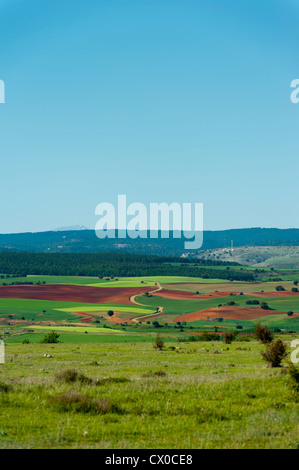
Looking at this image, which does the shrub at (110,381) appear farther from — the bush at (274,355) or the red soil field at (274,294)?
the red soil field at (274,294)

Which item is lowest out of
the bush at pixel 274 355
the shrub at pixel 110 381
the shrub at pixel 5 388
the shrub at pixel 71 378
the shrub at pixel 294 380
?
the bush at pixel 274 355

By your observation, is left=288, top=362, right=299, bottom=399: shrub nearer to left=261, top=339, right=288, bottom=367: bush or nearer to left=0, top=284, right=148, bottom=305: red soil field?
left=261, top=339, right=288, bottom=367: bush

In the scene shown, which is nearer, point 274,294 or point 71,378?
point 71,378

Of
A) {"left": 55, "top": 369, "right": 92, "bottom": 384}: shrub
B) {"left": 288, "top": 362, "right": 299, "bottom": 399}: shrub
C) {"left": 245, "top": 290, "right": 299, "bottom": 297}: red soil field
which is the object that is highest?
{"left": 288, "top": 362, "right": 299, "bottom": 399}: shrub

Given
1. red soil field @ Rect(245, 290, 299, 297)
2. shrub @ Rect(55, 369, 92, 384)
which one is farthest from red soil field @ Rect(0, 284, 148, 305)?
shrub @ Rect(55, 369, 92, 384)

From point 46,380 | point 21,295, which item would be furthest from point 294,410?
point 21,295

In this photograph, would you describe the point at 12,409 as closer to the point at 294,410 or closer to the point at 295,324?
the point at 294,410

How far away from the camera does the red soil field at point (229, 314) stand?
142625 mm

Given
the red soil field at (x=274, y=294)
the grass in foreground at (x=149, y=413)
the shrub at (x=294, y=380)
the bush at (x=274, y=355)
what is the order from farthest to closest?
the red soil field at (x=274, y=294) < the bush at (x=274, y=355) < the shrub at (x=294, y=380) < the grass in foreground at (x=149, y=413)

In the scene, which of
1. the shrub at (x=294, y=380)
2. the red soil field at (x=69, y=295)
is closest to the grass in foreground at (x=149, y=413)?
the shrub at (x=294, y=380)

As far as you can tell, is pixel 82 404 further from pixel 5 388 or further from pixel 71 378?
pixel 71 378

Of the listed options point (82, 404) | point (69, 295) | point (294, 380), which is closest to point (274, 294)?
point (69, 295)

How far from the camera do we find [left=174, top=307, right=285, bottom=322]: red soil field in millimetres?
142625

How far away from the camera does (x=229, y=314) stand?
14375 cm
